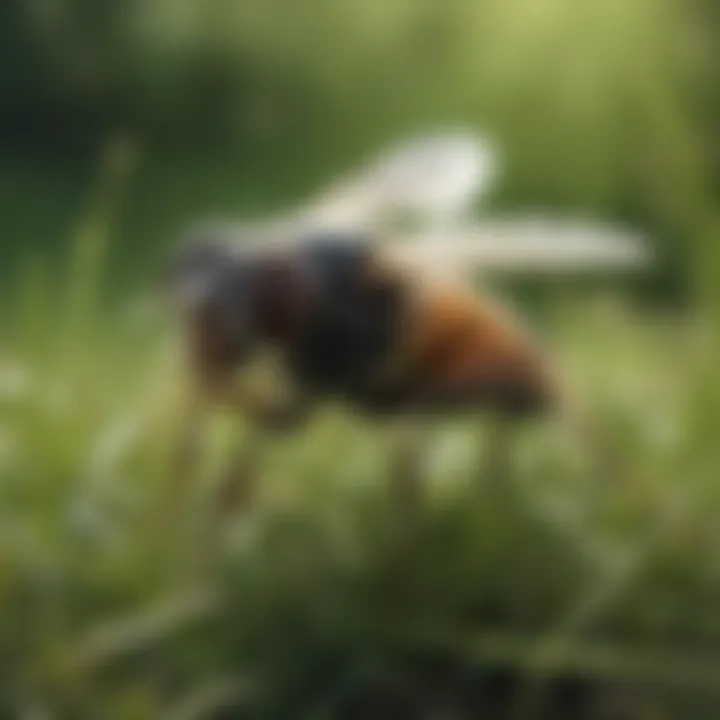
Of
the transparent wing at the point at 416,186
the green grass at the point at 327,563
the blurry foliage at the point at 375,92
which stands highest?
the blurry foliage at the point at 375,92

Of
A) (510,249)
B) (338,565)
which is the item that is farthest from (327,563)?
(510,249)

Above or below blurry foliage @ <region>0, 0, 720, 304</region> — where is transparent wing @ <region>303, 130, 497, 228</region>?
below

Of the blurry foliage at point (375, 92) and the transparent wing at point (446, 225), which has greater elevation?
the blurry foliage at point (375, 92)

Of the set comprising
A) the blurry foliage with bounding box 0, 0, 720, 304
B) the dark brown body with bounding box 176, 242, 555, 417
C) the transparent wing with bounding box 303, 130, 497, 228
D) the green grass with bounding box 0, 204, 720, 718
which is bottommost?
the green grass with bounding box 0, 204, 720, 718

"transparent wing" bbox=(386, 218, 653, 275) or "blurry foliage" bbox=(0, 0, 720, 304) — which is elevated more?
"blurry foliage" bbox=(0, 0, 720, 304)

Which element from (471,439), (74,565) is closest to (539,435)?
(471,439)

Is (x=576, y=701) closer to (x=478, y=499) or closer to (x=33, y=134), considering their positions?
(x=478, y=499)
